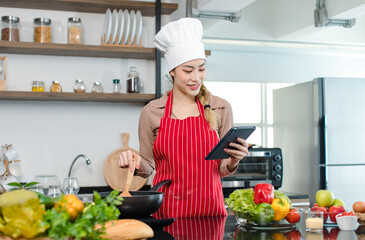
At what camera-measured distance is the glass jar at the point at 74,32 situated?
A: 370 centimetres

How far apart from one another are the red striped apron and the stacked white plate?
5.55ft

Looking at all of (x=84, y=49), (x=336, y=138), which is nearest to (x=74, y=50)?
(x=84, y=49)

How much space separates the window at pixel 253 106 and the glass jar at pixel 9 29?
87.7 inches

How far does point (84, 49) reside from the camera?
364 cm

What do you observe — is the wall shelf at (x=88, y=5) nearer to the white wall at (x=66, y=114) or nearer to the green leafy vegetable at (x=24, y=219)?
the white wall at (x=66, y=114)

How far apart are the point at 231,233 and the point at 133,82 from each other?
242 cm

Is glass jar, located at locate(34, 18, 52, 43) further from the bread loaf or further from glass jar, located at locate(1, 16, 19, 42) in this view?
the bread loaf

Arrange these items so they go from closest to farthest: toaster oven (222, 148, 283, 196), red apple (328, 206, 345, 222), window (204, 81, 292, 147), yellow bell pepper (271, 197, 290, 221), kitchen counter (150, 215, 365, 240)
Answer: kitchen counter (150, 215, 365, 240), yellow bell pepper (271, 197, 290, 221), red apple (328, 206, 345, 222), toaster oven (222, 148, 283, 196), window (204, 81, 292, 147)

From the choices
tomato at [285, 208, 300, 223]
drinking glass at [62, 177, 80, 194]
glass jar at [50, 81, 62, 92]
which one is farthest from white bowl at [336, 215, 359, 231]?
glass jar at [50, 81, 62, 92]

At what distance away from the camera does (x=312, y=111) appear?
167 inches

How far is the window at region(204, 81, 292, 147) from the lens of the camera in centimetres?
517

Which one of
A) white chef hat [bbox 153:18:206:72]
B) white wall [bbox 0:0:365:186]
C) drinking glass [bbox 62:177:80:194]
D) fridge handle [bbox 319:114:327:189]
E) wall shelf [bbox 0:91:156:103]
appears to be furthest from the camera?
fridge handle [bbox 319:114:327:189]

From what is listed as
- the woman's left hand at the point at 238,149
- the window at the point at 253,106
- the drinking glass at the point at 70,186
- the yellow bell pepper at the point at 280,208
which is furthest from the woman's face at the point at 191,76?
the window at the point at 253,106

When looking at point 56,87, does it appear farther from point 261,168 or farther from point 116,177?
point 261,168
